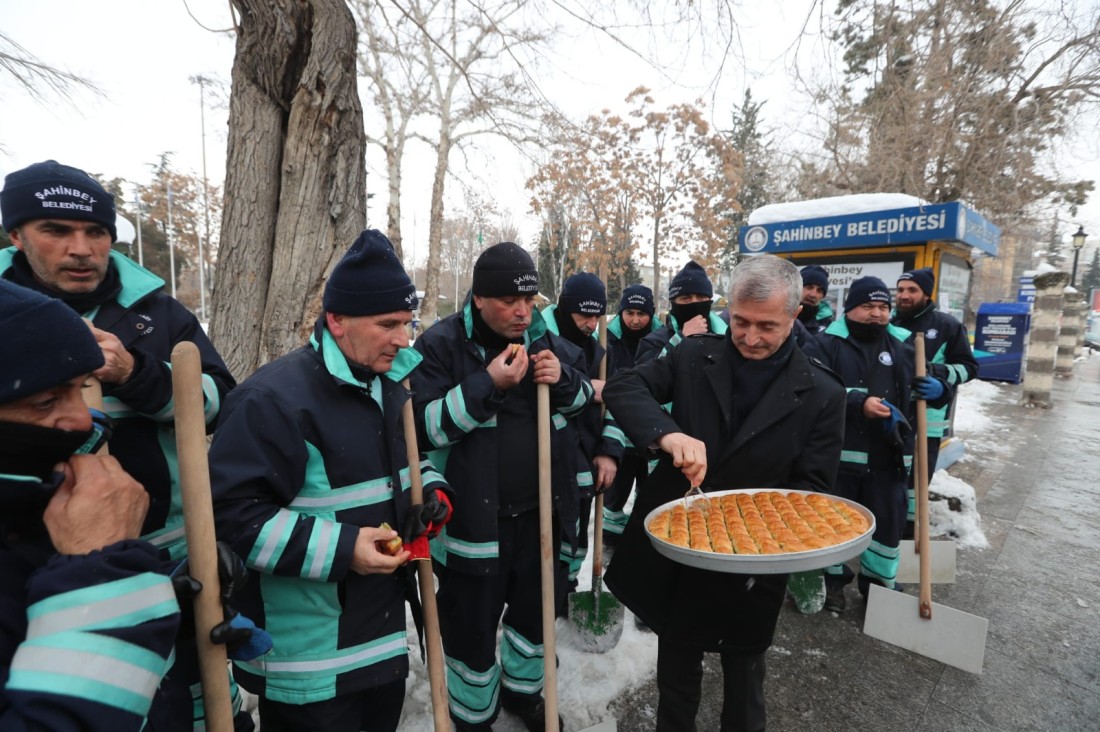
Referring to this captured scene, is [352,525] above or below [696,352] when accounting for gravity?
below

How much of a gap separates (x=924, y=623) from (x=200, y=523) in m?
3.84

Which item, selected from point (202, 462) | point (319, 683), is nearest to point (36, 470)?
point (202, 462)

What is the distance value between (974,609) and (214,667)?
4.79 meters

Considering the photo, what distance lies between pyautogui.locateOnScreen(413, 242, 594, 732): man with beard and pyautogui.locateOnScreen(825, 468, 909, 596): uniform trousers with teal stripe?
230 cm

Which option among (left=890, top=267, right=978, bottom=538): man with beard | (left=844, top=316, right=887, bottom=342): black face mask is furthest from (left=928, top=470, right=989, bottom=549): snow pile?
(left=844, top=316, right=887, bottom=342): black face mask

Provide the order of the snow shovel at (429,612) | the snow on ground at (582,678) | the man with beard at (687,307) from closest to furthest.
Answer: the snow shovel at (429,612)
the snow on ground at (582,678)
the man with beard at (687,307)

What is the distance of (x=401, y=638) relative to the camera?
181 centimetres

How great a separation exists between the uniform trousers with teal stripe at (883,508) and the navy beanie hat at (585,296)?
2.10 m

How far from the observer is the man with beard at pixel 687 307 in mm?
4254

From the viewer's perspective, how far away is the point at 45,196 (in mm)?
1706

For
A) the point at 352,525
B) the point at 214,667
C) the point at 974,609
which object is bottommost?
the point at 974,609

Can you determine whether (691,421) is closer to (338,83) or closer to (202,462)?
(202,462)

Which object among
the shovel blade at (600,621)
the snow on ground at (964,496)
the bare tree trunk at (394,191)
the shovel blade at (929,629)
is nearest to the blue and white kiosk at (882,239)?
the snow on ground at (964,496)

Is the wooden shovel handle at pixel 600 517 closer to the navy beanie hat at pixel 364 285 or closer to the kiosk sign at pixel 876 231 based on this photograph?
the navy beanie hat at pixel 364 285
